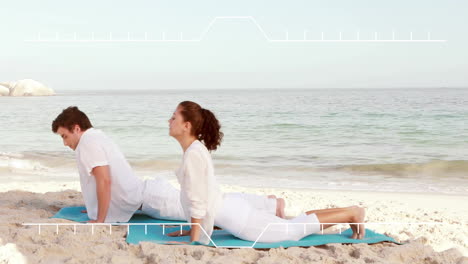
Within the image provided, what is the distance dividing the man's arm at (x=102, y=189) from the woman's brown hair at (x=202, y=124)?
108 centimetres

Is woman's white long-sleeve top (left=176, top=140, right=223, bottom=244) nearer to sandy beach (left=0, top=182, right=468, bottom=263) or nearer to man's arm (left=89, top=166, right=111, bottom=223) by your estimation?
sandy beach (left=0, top=182, right=468, bottom=263)

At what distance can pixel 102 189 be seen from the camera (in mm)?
4527

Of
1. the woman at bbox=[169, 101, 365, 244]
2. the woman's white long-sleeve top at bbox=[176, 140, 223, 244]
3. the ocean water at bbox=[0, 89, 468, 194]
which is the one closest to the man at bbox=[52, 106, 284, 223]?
the woman at bbox=[169, 101, 365, 244]

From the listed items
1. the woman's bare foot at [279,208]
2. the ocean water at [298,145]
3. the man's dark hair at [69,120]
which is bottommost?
the ocean water at [298,145]

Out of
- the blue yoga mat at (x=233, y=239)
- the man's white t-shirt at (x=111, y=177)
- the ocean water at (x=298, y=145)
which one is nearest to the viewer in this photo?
the blue yoga mat at (x=233, y=239)

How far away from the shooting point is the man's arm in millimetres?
4512

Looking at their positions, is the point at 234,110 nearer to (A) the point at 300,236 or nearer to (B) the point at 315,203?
(B) the point at 315,203

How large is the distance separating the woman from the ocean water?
4722 millimetres

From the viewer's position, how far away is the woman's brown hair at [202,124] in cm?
376

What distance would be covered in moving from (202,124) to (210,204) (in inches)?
19.5

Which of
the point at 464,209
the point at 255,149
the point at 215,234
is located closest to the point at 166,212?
the point at 215,234

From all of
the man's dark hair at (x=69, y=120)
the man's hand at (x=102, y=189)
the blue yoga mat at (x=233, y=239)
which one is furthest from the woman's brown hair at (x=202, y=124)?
the man's dark hair at (x=69, y=120)

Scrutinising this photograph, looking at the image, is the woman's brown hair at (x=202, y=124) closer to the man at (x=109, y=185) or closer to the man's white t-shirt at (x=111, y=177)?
the man at (x=109, y=185)

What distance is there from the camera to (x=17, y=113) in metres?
26.1
